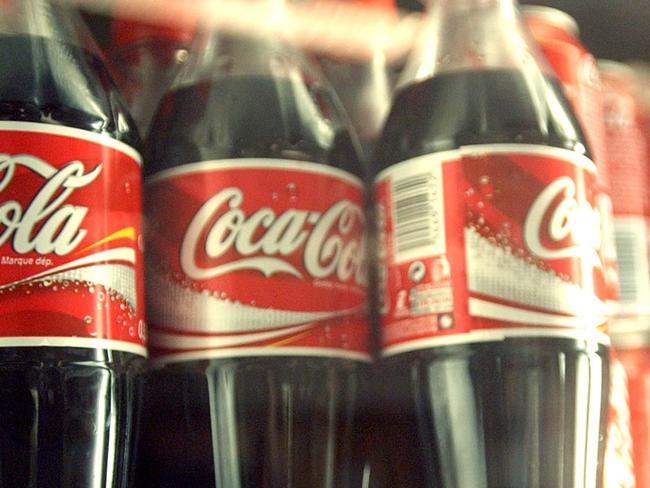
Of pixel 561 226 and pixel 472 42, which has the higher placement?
pixel 472 42

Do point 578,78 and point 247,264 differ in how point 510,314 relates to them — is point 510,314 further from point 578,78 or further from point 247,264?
point 578,78

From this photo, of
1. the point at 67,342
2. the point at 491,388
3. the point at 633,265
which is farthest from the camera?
the point at 633,265

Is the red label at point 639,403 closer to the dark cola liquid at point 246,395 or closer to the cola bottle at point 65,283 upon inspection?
the dark cola liquid at point 246,395

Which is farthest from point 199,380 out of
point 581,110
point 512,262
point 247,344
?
point 581,110

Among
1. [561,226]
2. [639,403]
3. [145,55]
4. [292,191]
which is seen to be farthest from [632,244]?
[145,55]

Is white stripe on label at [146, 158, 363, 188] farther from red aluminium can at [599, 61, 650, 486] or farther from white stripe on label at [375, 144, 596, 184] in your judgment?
red aluminium can at [599, 61, 650, 486]

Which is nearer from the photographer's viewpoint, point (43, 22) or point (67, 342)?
point (67, 342)

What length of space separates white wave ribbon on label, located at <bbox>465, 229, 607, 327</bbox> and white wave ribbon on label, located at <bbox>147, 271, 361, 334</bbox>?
0.42 feet

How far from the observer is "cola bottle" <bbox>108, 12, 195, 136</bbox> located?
105 centimetres

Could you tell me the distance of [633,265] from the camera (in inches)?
44.1

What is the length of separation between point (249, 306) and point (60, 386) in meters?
0.16

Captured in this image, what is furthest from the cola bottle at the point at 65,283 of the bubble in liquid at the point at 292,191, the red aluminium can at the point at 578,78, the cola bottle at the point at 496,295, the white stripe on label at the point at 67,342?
the red aluminium can at the point at 578,78

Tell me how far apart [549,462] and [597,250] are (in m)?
0.19

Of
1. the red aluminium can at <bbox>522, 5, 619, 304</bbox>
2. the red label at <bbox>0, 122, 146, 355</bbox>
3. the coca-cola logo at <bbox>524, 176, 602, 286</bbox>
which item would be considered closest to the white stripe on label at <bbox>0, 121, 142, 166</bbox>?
the red label at <bbox>0, 122, 146, 355</bbox>
